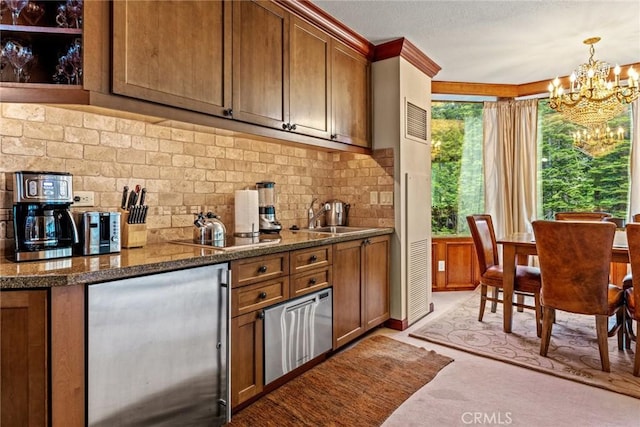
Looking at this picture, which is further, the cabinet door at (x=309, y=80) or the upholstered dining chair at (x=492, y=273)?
the upholstered dining chair at (x=492, y=273)

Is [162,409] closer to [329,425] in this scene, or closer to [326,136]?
[329,425]

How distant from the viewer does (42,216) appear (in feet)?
5.11

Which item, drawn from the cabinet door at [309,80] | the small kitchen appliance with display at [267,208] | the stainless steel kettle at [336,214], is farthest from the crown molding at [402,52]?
the small kitchen appliance with display at [267,208]

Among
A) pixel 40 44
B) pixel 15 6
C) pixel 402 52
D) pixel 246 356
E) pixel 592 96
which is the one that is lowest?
pixel 246 356

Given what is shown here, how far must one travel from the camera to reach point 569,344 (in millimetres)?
2895

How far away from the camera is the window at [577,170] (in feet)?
14.2

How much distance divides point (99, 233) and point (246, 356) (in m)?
0.98

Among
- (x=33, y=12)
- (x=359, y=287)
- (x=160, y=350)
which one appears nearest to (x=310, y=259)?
(x=359, y=287)

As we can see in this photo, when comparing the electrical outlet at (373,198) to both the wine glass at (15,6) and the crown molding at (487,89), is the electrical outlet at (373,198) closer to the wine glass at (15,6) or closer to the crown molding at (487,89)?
the crown molding at (487,89)

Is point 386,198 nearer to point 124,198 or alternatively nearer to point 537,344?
point 537,344

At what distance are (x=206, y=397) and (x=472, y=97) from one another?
4.77m

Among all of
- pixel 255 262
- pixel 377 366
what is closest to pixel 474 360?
pixel 377 366

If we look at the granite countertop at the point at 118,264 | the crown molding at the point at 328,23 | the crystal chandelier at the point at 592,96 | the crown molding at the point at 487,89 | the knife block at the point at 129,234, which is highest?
the crown molding at the point at 487,89

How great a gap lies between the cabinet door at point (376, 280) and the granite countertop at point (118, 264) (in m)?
1.00
